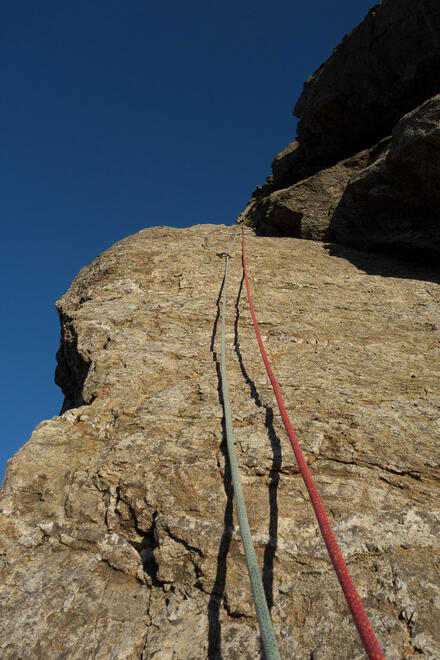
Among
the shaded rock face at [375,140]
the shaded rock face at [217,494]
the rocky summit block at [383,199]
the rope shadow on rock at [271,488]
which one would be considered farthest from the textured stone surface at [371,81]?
the rope shadow on rock at [271,488]

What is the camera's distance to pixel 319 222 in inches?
337

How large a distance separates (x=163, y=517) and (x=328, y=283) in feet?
15.9

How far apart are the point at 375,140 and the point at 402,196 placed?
3.33 meters

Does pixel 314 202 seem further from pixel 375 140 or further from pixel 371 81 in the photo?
pixel 371 81

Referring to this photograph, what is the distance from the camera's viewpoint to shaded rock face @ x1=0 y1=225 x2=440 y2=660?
7.02ft

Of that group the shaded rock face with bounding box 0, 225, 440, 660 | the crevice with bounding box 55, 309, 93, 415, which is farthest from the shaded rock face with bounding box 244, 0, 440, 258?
the crevice with bounding box 55, 309, 93, 415

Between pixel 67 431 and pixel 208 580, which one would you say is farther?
pixel 67 431

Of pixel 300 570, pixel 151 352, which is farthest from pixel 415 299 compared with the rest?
pixel 300 570

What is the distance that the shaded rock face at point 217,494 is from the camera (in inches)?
84.3

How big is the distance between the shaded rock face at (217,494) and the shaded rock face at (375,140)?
270 cm

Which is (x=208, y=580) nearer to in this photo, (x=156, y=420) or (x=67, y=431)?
(x=156, y=420)

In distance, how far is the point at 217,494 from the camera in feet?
9.33

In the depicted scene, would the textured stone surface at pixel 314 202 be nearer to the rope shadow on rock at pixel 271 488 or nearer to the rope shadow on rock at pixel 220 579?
the rope shadow on rock at pixel 271 488

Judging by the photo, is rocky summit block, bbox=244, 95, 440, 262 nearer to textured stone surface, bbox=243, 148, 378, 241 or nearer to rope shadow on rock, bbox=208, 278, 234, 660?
textured stone surface, bbox=243, 148, 378, 241
